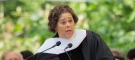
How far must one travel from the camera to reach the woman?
6496 mm

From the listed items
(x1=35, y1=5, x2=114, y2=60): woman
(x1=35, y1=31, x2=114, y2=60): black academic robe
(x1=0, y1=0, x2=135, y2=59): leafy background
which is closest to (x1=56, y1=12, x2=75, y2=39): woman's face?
(x1=35, y1=5, x2=114, y2=60): woman

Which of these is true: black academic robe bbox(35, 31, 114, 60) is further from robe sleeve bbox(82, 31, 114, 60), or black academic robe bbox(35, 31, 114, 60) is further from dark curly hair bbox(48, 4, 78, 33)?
dark curly hair bbox(48, 4, 78, 33)

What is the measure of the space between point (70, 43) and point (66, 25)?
0.25 m

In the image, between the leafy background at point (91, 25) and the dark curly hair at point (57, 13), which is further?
the leafy background at point (91, 25)

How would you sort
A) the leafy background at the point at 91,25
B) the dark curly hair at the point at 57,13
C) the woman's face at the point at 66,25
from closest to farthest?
1. the woman's face at the point at 66,25
2. the dark curly hair at the point at 57,13
3. the leafy background at the point at 91,25

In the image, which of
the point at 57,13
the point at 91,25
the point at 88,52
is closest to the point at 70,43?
the point at 88,52

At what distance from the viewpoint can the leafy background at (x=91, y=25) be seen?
37.3 ft

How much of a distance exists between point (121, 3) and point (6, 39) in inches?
111

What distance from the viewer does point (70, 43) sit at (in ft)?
21.6

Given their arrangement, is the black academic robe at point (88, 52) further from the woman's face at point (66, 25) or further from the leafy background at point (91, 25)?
the leafy background at point (91, 25)

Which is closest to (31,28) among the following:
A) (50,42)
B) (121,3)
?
(121,3)

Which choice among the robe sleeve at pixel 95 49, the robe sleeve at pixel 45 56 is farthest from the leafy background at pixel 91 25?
the robe sleeve at pixel 45 56

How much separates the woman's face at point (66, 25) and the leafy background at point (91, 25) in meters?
4.36

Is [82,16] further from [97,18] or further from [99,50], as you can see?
[99,50]
